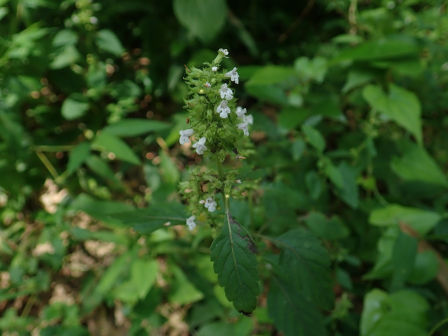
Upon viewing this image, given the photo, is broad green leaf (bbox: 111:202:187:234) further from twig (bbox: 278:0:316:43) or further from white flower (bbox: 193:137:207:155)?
twig (bbox: 278:0:316:43)

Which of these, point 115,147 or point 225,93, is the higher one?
point 225,93

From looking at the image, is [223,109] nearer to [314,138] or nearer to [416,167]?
[314,138]

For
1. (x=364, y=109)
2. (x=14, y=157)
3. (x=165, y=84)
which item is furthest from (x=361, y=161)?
(x=14, y=157)

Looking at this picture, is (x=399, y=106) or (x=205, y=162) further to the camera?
(x=205, y=162)

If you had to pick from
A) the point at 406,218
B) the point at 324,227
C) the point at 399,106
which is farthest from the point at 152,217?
the point at 399,106

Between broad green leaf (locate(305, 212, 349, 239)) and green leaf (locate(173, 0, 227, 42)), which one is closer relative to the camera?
broad green leaf (locate(305, 212, 349, 239))

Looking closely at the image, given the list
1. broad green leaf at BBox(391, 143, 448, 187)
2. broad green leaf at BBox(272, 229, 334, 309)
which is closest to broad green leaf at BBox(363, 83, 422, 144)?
broad green leaf at BBox(391, 143, 448, 187)
